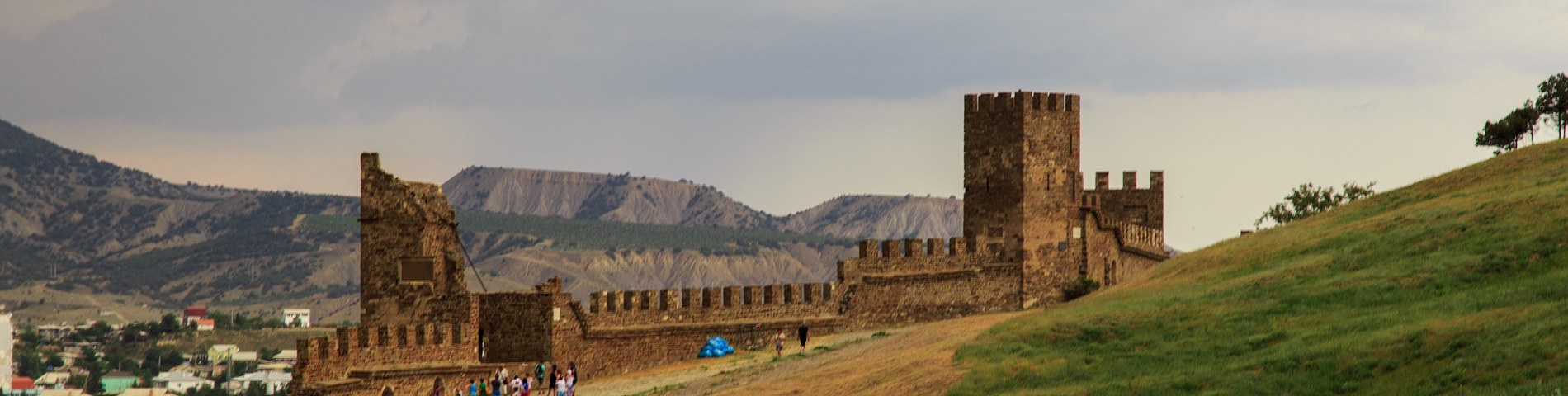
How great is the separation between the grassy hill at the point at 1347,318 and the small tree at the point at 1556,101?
20.0 meters

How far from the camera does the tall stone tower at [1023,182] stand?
4919 cm

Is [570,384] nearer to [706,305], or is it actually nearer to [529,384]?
[529,384]

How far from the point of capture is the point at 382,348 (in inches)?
1358

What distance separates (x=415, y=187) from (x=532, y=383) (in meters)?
5.60

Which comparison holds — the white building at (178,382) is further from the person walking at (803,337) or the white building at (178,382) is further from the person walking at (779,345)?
the person walking at (803,337)

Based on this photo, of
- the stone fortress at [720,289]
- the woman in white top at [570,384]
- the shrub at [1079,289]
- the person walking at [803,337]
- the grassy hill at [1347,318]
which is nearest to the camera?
the grassy hill at [1347,318]

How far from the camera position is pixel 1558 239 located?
30359mm

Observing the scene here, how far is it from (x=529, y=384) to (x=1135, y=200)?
113 feet

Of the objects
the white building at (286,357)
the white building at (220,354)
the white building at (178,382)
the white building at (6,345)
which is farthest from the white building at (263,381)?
the white building at (6,345)

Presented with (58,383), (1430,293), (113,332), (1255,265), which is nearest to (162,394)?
(58,383)

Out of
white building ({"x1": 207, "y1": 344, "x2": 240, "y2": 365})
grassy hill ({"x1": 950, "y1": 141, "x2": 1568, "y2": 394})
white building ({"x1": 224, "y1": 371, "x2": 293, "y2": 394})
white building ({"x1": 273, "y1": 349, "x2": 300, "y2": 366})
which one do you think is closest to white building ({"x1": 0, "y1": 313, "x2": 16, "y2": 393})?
white building ({"x1": 207, "y1": 344, "x2": 240, "y2": 365})

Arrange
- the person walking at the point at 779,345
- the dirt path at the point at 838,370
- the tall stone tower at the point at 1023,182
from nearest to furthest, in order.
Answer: the dirt path at the point at 838,370 → the person walking at the point at 779,345 → the tall stone tower at the point at 1023,182

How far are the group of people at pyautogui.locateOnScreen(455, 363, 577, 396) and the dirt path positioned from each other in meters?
0.85

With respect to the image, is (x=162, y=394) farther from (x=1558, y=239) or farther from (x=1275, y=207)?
(x=1558, y=239)
